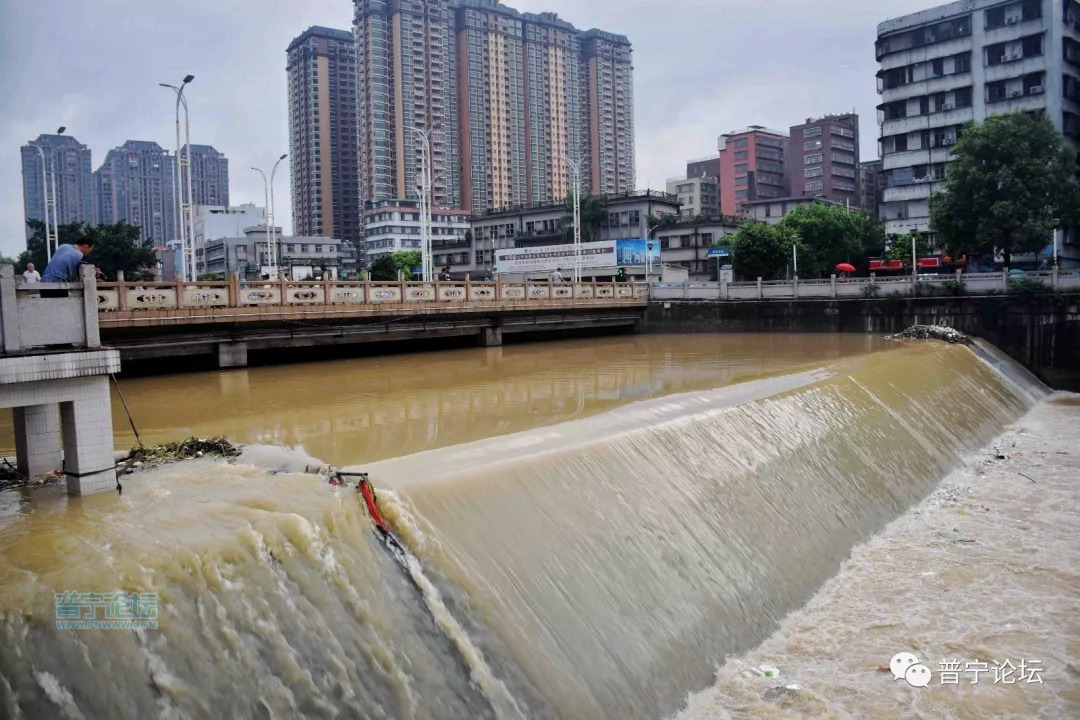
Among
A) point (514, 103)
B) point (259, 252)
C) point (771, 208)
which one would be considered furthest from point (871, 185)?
point (259, 252)

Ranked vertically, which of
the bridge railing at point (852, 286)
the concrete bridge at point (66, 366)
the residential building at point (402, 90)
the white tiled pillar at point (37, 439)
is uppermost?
the residential building at point (402, 90)

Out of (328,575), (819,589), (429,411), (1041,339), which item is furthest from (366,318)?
(1041,339)

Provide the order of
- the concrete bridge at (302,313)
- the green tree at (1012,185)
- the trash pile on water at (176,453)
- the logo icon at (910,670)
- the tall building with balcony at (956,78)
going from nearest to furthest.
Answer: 1. the logo icon at (910,670)
2. the trash pile on water at (176,453)
3. the concrete bridge at (302,313)
4. the green tree at (1012,185)
5. the tall building with balcony at (956,78)

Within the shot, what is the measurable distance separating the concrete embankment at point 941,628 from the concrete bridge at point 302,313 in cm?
1485

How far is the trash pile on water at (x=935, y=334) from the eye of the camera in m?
26.4

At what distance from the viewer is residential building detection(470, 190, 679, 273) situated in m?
66.4

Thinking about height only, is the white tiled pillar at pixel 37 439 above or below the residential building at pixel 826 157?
below

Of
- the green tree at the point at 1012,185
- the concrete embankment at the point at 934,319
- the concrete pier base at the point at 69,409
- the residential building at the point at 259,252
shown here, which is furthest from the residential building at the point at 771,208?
the concrete pier base at the point at 69,409

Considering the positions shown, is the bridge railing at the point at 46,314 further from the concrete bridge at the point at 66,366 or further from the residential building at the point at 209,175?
the residential building at the point at 209,175

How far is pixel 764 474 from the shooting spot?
420 inches

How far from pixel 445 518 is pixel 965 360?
19.7 m

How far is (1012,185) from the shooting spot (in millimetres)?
35219

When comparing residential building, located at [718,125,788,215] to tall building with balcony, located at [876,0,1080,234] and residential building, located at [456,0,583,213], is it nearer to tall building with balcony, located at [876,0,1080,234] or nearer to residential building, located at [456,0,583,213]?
residential building, located at [456,0,583,213]

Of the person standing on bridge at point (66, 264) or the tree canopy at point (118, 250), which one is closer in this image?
the person standing on bridge at point (66, 264)
